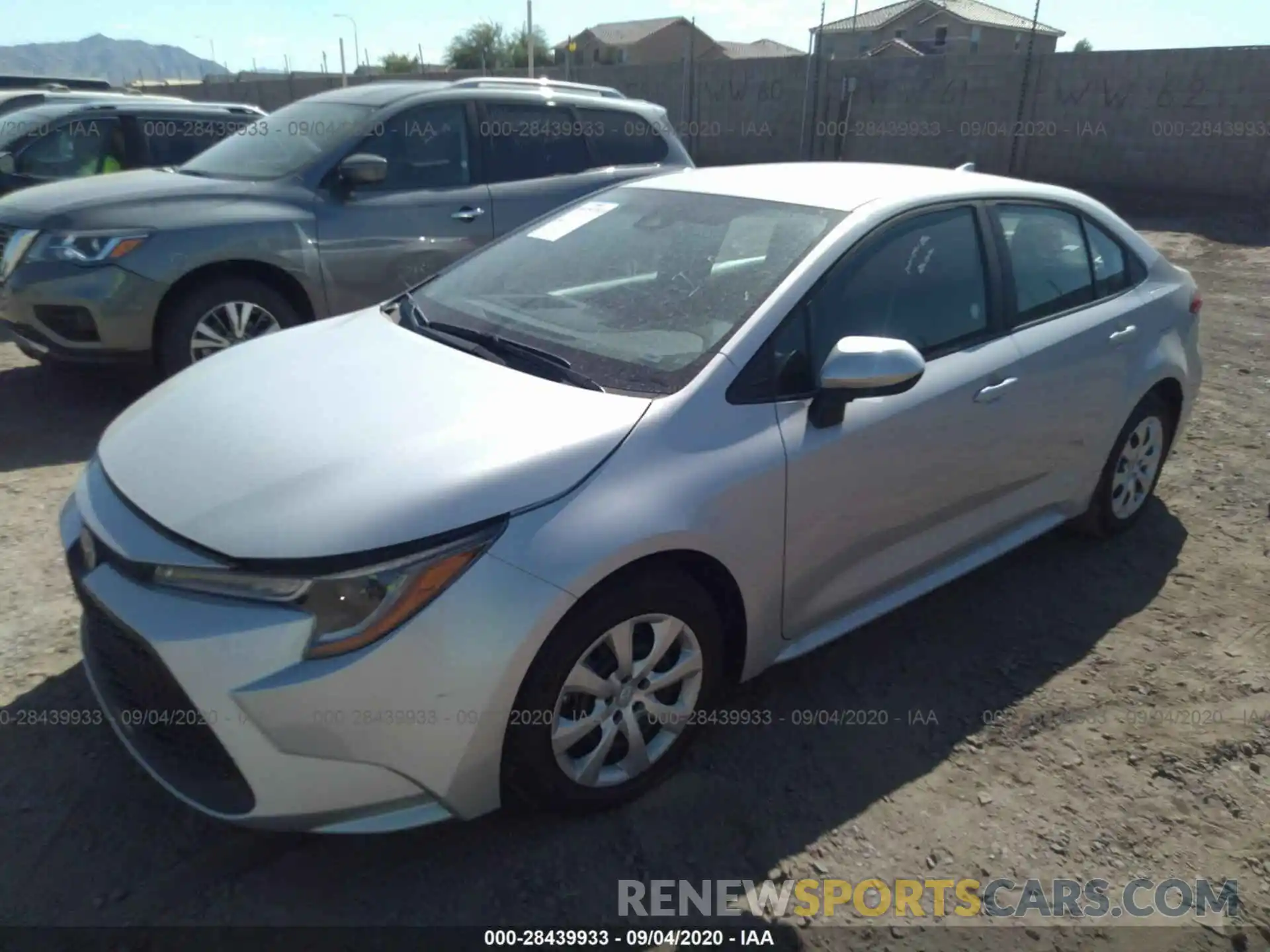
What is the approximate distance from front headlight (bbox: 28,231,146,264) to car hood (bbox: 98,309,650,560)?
2.53 m

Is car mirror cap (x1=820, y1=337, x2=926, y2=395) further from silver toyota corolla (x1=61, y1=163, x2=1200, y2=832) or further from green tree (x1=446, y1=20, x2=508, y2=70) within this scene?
green tree (x1=446, y1=20, x2=508, y2=70)

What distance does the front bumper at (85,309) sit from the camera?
4891 mm

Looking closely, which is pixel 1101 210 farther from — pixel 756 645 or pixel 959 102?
pixel 959 102

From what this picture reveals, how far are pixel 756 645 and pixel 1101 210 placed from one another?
105 inches

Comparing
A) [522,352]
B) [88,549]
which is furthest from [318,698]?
[522,352]

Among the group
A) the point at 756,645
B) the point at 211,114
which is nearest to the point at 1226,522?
the point at 756,645

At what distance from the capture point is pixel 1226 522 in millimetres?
4477

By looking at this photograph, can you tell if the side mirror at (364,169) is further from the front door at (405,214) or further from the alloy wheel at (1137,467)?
the alloy wheel at (1137,467)

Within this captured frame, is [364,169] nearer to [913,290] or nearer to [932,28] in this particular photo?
[913,290]

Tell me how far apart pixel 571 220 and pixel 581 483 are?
66.1 inches

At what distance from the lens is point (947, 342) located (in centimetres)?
314

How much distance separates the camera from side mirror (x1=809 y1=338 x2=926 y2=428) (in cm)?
258

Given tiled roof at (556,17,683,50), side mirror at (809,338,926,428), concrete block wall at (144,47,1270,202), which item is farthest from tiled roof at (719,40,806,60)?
side mirror at (809,338,926,428)

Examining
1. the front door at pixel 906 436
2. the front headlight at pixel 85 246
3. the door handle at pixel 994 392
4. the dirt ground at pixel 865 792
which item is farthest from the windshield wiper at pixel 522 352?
the front headlight at pixel 85 246
